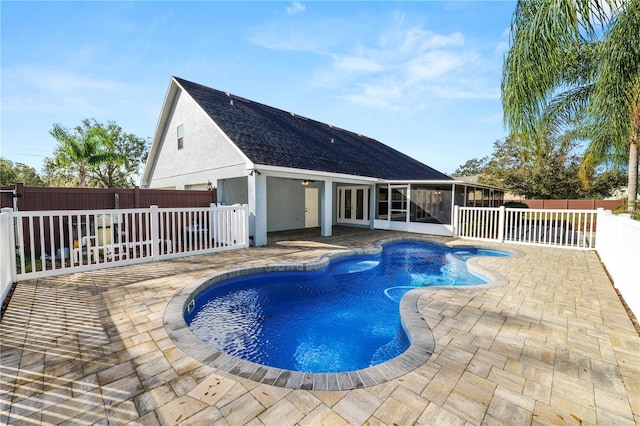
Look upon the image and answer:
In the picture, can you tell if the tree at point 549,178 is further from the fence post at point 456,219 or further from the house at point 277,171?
the fence post at point 456,219

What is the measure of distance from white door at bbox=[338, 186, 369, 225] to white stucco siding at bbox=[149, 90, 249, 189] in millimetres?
7563

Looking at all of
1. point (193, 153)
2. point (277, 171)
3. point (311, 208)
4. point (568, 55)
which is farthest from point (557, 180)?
point (193, 153)

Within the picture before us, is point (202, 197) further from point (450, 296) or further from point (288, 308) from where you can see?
point (450, 296)

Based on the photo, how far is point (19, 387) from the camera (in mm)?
2453

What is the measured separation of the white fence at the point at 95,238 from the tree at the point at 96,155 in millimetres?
10811

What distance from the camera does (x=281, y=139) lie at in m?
12.4

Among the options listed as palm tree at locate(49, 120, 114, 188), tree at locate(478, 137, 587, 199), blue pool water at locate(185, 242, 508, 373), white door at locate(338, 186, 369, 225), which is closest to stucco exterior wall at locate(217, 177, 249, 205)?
white door at locate(338, 186, 369, 225)

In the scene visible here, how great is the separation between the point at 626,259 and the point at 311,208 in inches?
503

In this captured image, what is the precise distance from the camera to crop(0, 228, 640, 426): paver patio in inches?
86.3

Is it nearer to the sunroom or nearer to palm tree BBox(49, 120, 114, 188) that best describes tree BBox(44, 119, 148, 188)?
palm tree BBox(49, 120, 114, 188)

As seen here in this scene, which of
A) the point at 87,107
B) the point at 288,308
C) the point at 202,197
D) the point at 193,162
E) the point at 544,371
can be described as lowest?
the point at 288,308

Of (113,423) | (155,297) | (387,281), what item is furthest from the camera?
(387,281)

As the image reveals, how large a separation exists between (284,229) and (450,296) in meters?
10.6

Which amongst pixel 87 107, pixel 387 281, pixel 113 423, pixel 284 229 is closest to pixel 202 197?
pixel 284 229
